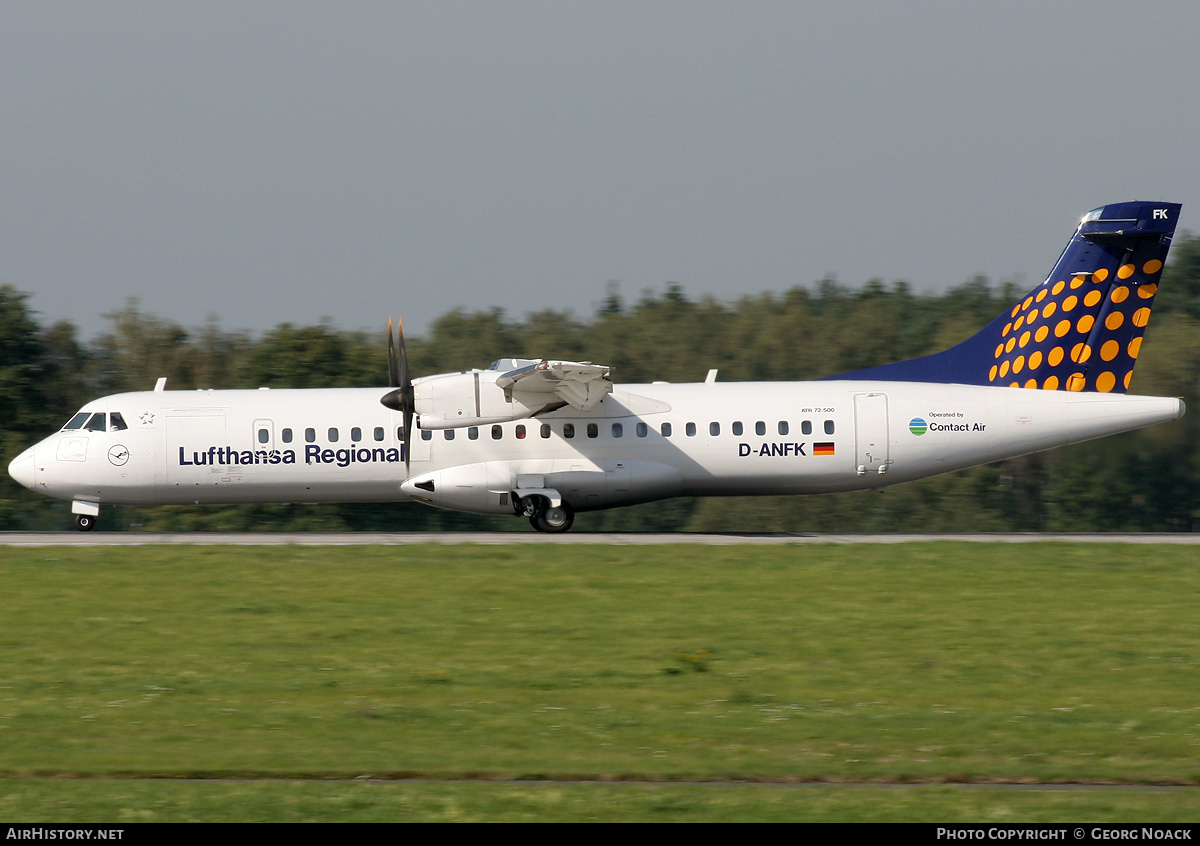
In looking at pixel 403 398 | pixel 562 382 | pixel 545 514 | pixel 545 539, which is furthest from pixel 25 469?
pixel 562 382

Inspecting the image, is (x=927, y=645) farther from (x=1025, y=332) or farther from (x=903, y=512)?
(x=903, y=512)

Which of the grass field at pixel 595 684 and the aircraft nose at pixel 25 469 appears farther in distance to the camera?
the aircraft nose at pixel 25 469

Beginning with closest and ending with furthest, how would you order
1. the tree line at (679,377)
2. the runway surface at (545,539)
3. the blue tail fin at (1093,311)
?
the runway surface at (545,539), the blue tail fin at (1093,311), the tree line at (679,377)

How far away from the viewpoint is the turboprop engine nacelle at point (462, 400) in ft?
69.0

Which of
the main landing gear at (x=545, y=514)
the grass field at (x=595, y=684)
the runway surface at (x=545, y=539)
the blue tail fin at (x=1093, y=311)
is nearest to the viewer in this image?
the grass field at (x=595, y=684)

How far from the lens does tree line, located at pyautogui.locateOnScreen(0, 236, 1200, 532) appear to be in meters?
30.6

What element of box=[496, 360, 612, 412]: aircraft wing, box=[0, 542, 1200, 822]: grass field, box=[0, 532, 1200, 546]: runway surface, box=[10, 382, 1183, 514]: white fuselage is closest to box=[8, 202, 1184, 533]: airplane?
box=[10, 382, 1183, 514]: white fuselage

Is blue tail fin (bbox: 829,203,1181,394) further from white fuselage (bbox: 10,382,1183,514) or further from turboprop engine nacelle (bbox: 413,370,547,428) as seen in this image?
turboprop engine nacelle (bbox: 413,370,547,428)

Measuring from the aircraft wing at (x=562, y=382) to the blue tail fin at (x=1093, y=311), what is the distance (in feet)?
17.9

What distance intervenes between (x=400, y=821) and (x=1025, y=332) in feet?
61.6

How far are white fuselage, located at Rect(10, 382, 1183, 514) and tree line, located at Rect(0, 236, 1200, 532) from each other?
5.77 metres

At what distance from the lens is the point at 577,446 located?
880 inches

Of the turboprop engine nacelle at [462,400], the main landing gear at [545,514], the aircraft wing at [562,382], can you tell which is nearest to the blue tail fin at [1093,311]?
the aircraft wing at [562,382]

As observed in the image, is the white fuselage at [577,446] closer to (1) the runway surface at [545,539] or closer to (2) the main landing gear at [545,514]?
(2) the main landing gear at [545,514]
